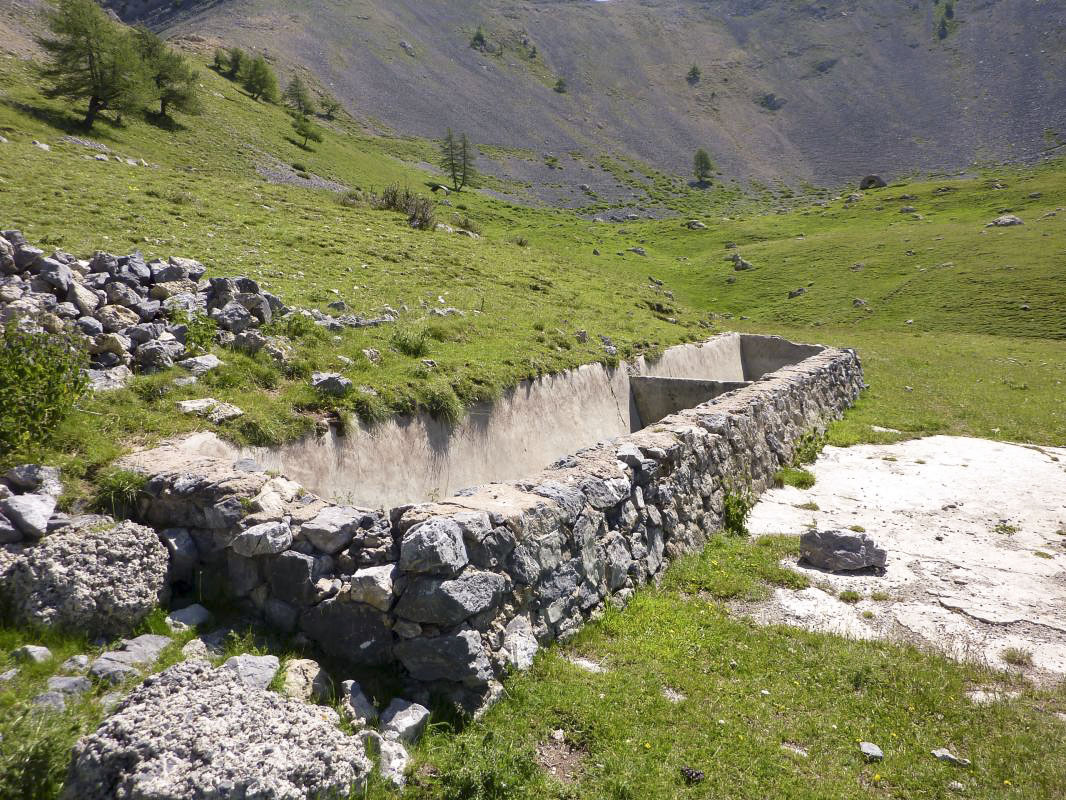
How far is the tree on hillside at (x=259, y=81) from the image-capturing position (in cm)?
7775

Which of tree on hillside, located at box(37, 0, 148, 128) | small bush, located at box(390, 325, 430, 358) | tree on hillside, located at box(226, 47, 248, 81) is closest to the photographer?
small bush, located at box(390, 325, 430, 358)

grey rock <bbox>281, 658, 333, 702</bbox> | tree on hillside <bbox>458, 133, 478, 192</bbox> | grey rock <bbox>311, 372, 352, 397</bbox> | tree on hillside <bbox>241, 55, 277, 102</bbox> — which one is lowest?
grey rock <bbox>281, 658, 333, 702</bbox>

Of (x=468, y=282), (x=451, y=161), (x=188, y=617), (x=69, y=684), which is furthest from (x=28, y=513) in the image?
(x=451, y=161)

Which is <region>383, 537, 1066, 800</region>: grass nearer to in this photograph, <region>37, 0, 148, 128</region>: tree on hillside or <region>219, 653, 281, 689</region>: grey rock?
<region>219, 653, 281, 689</region>: grey rock

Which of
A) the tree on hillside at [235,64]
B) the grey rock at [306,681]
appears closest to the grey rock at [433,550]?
the grey rock at [306,681]

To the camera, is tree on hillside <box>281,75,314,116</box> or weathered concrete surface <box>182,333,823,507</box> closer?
weathered concrete surface <box>182,333,823,507</box>

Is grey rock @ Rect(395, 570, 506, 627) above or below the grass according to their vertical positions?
above

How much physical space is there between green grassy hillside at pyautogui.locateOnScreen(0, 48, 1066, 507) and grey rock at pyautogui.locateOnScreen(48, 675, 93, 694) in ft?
9.66

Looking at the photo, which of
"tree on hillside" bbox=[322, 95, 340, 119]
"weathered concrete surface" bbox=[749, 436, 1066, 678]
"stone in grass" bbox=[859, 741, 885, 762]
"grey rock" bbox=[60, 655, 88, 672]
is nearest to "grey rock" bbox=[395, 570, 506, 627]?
"grey rock" bbox=[60, 655, 88, 672]

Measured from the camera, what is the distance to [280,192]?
32.8 metres

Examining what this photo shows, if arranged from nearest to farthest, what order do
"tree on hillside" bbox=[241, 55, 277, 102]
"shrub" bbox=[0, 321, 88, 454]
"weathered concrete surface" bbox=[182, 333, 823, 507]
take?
"shrub" bbox=[0, 321, 88, 454], "weathered concrete surface" bbox=[182, 333, 823, 507], "tree on hillside" bbox=[241, 55, 277, 102]

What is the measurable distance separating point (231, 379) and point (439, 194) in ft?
215

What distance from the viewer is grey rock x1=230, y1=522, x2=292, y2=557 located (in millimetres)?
6262

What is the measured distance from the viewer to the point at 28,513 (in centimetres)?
591
